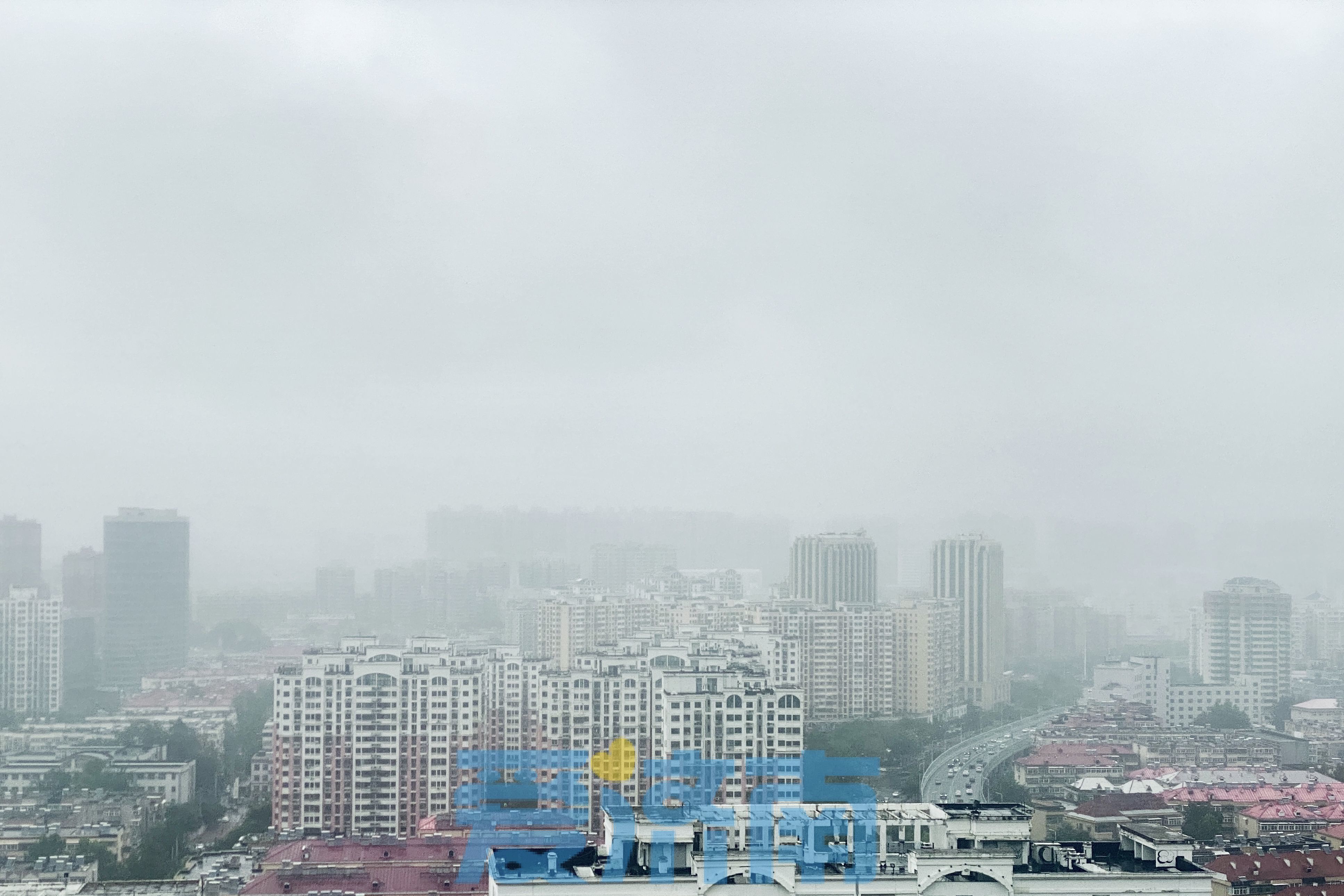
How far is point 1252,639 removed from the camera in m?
16.5

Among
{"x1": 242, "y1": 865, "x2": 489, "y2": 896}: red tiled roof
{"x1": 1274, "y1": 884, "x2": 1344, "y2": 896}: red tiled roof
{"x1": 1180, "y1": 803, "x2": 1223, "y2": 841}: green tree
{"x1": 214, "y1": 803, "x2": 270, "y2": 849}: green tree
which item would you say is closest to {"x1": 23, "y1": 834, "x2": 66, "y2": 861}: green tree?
{"x1": 214, "y1": 803, "x2": 270, "y2": 849}: green tree

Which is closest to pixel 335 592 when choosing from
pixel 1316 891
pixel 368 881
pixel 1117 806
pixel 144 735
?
pixel 144 735

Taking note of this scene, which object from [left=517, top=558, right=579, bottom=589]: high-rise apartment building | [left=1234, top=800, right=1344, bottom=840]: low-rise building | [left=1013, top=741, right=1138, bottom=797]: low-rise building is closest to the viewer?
[left=1234, top=800, right=1344, bottom=840]: low-rise building

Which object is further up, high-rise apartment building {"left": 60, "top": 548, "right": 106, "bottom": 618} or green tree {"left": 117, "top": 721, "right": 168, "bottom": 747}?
high-rise apartment building {"left": 60, "top": 548, "right": 106, "bottom": 618}

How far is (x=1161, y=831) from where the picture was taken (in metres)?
7.52

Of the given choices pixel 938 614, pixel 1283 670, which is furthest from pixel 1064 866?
pixel 1283 670

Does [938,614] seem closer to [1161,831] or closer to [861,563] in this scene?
[861,563]

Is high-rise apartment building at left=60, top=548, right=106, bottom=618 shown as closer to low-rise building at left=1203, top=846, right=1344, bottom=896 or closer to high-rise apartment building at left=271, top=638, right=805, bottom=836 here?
high-rise apartment building at left=271, top=638, right=805, bottom=836

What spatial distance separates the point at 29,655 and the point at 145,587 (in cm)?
338

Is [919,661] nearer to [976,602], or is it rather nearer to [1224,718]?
[976,602]

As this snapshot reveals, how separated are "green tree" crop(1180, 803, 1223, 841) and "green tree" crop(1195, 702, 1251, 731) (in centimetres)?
608

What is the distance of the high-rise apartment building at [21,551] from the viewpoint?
18094 millimetres

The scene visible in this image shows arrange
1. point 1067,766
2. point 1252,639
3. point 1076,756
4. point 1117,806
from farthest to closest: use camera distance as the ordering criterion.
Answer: point 1252,639 → point 1076,756 → point 1067,766 → point 1117,806

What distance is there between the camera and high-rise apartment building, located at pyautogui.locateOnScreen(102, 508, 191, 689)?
18500mm
